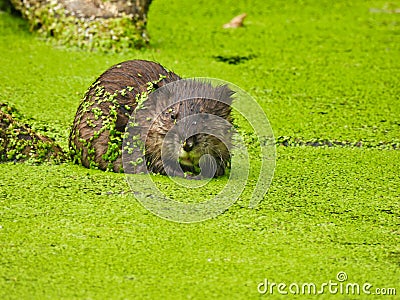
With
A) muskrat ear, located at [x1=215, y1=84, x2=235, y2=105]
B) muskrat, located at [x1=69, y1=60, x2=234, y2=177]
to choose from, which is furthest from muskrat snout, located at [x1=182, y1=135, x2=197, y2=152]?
muskrat ear, located at [x1=215, y1=84, x2=235, y2=105]

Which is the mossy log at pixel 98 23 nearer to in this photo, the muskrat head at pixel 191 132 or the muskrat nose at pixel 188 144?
the muskrat head at pixel 191 132

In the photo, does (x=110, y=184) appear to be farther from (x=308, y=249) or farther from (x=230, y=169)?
(x=308, y=249)

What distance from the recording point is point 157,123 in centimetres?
382

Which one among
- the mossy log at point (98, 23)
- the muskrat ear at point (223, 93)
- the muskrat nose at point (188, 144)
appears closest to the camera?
the muskrat nose at point (188, 144)

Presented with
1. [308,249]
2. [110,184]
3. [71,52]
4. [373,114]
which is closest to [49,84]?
[71,52]

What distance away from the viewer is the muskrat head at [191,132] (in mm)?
3762

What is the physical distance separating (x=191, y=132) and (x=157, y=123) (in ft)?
0.64

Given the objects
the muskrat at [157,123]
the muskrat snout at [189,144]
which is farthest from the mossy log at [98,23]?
the muskrat snout at [189,144]

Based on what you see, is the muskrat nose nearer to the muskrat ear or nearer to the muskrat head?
the muskrat head

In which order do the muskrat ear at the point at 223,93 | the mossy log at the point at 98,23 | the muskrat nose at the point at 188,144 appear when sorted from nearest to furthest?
the muskrat nose at the point at 188,144 → the muskrat ear at the point at 223,93 → the mossy log at the point at 98,23

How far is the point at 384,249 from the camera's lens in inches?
123

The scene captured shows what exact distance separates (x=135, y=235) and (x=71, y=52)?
3125 millimetres

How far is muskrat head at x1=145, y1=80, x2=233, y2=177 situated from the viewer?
3.76 meters

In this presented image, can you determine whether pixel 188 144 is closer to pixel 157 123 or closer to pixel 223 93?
pixel 157 123
